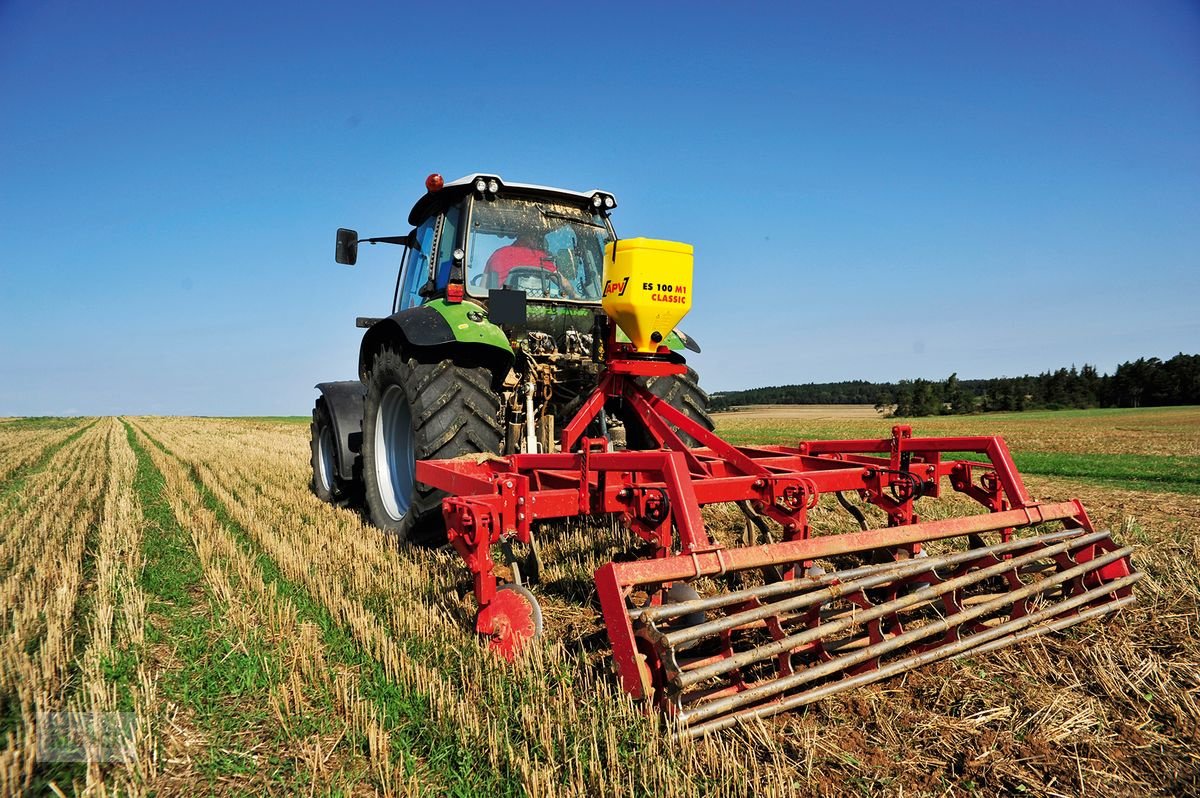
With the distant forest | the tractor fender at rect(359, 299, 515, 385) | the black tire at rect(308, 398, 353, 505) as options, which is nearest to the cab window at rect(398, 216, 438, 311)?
the tractor fender at rect(359, 299, 515, 385)

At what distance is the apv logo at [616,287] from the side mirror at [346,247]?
9.42 feet

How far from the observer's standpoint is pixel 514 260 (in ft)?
15.8

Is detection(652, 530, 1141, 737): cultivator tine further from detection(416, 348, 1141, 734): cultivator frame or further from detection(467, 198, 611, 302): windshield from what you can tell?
detection(467, 198, 611, 302): windshield

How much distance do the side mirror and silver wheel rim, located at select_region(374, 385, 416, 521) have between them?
1450mm

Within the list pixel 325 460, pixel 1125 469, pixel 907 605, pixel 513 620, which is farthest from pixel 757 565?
pixel 1125 469

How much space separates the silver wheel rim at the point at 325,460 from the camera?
6.48 metres

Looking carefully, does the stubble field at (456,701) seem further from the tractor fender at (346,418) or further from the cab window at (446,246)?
the cab window at (446,246)

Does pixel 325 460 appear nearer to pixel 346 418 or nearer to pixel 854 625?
pixel 346 418

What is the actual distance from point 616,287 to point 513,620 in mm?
1711

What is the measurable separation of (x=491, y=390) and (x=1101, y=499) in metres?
6.84

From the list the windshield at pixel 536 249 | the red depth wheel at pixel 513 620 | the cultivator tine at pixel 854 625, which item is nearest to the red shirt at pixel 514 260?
the windshield at pixel 536 249

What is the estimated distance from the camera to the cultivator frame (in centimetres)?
205

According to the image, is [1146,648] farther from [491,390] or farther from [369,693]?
[491,390]

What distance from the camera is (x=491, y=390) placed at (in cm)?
412
